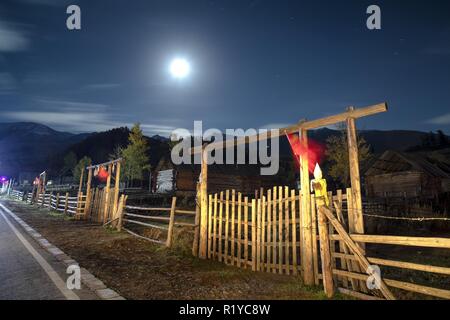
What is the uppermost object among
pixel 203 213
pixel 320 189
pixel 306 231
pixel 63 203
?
pixel 320 189

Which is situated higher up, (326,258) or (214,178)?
(214,178)

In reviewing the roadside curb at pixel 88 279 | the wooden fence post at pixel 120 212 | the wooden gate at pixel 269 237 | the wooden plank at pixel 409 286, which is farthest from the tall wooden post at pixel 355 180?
the wooden fence post at pixel 120 212

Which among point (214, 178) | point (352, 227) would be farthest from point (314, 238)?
point (214, 178)

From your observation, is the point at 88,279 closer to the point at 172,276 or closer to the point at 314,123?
the point at 172,276

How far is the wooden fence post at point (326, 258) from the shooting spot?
16.7ft

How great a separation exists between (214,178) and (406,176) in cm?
2294

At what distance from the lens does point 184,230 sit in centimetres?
1051

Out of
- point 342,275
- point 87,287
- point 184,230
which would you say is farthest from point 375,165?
point 87,287

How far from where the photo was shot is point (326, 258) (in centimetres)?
516

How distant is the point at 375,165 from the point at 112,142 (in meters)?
109

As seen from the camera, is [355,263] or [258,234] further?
[258,234]

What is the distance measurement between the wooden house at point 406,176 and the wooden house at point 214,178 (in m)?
16.2

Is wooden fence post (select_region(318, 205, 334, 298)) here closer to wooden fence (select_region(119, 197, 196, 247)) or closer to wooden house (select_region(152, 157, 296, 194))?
wooden fence (select_region(119, 197, 196, 247))
